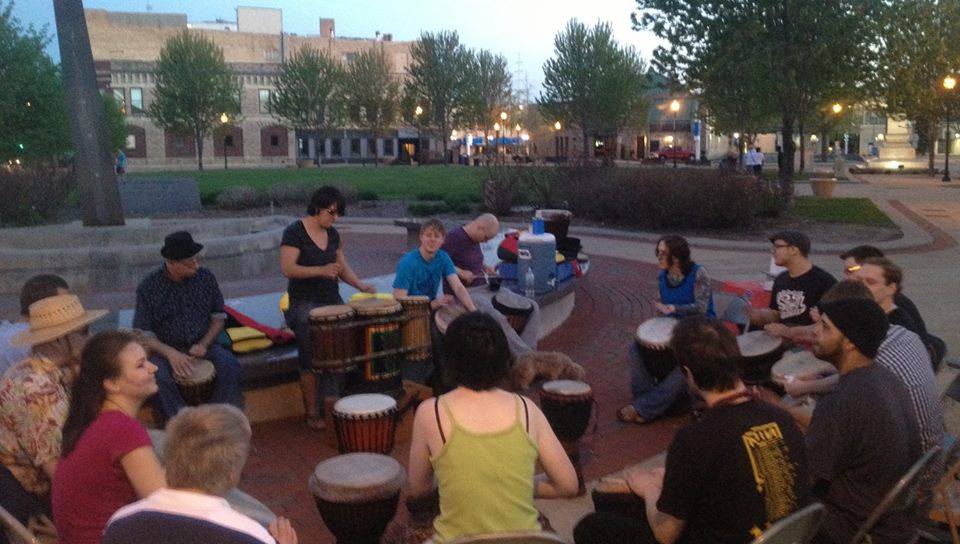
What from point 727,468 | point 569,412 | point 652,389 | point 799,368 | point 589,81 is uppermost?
point 589,81

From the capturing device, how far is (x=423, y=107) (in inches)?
2817

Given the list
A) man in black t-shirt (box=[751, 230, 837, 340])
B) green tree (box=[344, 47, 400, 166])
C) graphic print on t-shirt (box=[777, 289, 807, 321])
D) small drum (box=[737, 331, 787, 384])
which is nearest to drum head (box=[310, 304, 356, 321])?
small drum (box=[737, 331, 787, 384])

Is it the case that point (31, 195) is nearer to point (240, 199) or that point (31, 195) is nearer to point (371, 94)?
point (240, 199)

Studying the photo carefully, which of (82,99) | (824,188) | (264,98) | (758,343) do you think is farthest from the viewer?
(264,98)

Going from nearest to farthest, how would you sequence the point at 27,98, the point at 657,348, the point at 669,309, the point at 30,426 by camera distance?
the point at 30,426
the point at 657,348
the point at 669,309
the point at 27,98

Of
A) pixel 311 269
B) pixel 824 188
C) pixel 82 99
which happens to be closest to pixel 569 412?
pixel 311 269

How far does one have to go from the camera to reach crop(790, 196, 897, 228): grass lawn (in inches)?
799

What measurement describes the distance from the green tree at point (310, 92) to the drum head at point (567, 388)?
68.1 m

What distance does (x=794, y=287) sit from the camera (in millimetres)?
6387

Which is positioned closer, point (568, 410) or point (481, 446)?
point (481, 446)

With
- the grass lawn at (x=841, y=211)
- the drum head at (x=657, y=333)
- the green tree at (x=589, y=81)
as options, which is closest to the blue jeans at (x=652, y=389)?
the drum head at (x=657, y=333)

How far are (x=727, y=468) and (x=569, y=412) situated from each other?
2.35m

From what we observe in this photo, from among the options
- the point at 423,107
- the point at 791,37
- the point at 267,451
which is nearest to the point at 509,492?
the point at 267,451

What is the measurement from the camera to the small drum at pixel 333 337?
6.02 meters
